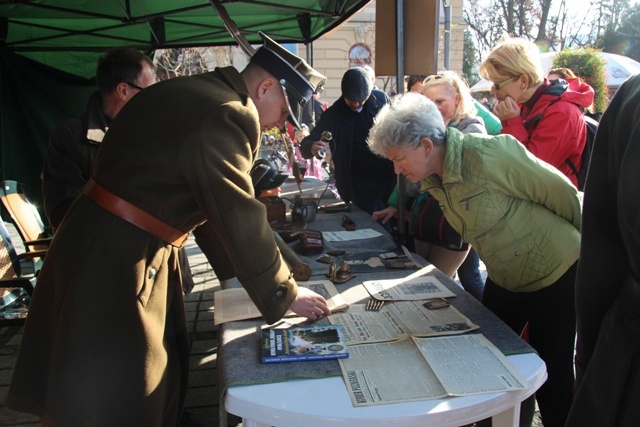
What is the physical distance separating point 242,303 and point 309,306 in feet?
1.03

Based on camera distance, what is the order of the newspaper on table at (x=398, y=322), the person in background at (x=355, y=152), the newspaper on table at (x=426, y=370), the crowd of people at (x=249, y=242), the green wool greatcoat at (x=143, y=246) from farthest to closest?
1. the person in background at (x=355, y=152)
2. the newspaper on table at (x=398, y=322)
3. the green wool greatcoat at (x=143, y=246)
4. the newspaper on table at (x=426, y=370)
5. the crowd of people at (x=249, y=242)

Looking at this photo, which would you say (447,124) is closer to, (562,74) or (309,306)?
(562,74)

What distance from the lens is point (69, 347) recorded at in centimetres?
135

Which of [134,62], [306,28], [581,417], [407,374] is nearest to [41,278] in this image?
[407,374]

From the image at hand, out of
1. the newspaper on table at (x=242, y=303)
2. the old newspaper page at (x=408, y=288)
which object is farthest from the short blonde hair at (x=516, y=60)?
the newspaper on table at (x=242, y=303)

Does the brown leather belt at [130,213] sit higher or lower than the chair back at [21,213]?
higher

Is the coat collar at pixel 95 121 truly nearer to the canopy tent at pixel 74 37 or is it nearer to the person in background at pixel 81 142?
the person in background at pixel 81 142

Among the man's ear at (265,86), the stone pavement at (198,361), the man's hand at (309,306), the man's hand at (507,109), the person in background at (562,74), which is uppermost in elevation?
the man's ear at (265,86)

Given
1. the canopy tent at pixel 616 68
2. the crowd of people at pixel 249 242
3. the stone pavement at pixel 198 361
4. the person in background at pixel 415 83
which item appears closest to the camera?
the crowd of people at pixel 249 242

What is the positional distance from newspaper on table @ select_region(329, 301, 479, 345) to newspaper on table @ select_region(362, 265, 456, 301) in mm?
72

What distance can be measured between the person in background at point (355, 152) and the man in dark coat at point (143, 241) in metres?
2.18

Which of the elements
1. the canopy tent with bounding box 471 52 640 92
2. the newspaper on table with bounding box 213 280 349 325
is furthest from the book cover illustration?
the canopy tent with bounding box 471 52 640 92

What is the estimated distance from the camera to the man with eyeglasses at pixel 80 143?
2.42 metres

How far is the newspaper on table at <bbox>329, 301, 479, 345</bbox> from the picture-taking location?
Result: 1.49m
